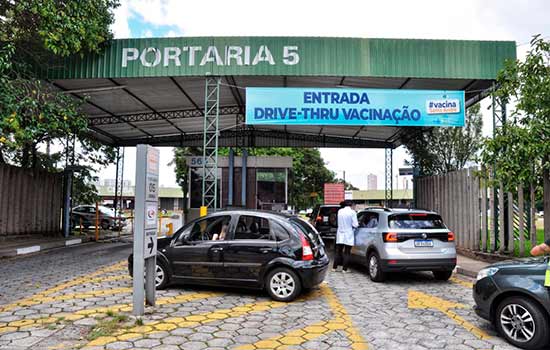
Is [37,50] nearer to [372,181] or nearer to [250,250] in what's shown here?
[250,250]

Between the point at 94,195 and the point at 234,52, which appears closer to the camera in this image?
the point at 234,52

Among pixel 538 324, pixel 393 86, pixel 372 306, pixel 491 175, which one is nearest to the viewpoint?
pixel 538 324

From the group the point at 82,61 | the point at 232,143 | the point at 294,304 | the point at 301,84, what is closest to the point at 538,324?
the point at 294,304

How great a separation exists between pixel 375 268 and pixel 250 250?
301 centimetres

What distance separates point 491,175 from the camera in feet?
34.7

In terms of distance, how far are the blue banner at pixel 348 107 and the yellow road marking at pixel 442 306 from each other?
5621mm

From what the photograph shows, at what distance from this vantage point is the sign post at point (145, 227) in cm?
537

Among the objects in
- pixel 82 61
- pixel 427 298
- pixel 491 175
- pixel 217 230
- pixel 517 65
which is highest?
pixel 82 61

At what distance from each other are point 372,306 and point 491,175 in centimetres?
653

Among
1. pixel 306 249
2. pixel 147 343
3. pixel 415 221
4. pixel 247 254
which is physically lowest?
Answer: pixel 147 343

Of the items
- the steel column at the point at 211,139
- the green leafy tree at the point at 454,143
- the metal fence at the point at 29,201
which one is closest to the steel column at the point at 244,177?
the steel column at the point at 211,139

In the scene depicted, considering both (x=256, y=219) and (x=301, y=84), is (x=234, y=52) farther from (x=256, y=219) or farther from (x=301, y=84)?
(x=256, y=219)

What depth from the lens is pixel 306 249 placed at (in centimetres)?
627

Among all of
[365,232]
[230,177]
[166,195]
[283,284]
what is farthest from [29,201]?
[166,195]
